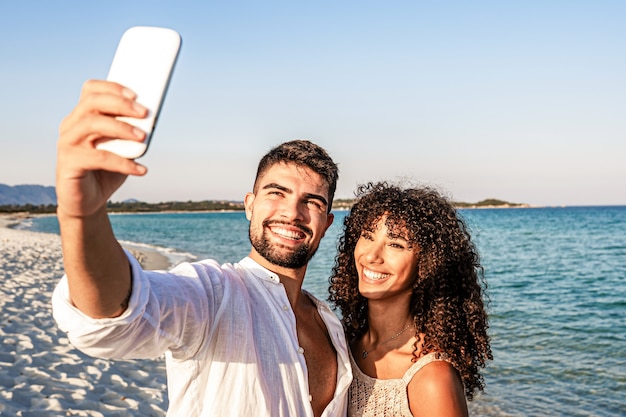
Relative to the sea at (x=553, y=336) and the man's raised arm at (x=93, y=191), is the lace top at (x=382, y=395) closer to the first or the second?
the sea at (x=553, y=336)

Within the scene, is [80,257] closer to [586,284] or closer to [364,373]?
[364,373]

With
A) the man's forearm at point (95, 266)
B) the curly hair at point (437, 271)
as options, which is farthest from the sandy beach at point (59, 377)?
the man's forearm at point (95, 266)

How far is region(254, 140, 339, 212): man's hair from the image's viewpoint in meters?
3.26

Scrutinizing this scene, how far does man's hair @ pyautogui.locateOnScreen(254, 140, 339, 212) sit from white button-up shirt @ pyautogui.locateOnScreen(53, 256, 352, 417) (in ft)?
2.50

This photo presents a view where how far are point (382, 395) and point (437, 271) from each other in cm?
90

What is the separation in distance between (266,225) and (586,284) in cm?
2122

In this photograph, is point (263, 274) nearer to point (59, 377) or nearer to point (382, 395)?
point (382, 395)

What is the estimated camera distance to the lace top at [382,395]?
3.26 meters

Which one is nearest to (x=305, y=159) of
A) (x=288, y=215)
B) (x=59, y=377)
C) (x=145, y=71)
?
(x=288, y=215)

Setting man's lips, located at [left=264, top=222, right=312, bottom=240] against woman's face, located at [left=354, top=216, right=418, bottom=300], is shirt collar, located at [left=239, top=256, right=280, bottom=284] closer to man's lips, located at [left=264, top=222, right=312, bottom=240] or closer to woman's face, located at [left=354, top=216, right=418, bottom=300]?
man's lips, located at [left=264, top=222, right=312, bottom=240]

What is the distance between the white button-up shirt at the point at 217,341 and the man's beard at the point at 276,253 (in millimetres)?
277

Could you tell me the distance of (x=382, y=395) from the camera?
3342mm

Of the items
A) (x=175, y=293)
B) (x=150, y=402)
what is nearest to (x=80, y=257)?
(x=175, y=293)

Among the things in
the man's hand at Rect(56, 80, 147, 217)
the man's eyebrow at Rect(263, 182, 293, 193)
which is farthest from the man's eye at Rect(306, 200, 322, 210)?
the man's hand at Rect(56, 80, 147, 217)
